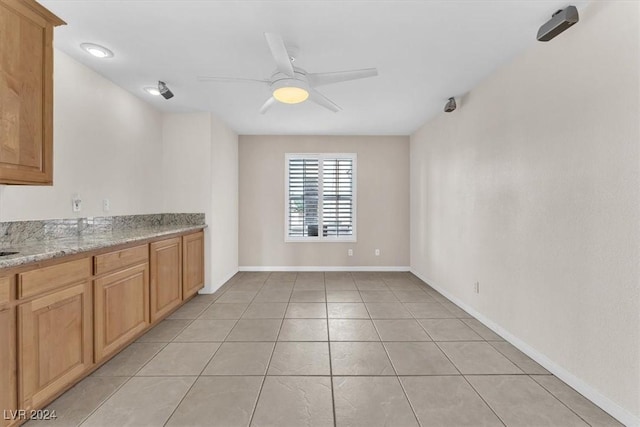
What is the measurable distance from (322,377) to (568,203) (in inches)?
85.2

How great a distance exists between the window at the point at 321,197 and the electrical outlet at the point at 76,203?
3.27 metres

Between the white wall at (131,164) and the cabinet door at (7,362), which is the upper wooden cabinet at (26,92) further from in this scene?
the cabinet door at (7,362)

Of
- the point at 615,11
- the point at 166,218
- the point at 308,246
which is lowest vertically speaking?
the point at 308,246

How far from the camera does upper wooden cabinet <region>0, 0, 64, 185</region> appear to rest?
68.9 inches

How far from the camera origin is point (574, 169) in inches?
80.4

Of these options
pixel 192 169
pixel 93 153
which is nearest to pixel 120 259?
pixel 93 153

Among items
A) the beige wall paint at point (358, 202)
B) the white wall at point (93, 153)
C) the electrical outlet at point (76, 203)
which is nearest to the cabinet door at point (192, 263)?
the white wall at point (93, 153)

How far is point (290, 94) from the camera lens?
245 centimetres

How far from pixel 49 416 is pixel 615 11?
13.8 ft

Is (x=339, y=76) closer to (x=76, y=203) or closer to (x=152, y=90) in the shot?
(x=152, y=90)

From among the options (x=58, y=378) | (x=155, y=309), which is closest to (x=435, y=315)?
(x=155, y=309)

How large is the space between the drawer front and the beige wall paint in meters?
4.02

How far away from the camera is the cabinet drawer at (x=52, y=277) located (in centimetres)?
162

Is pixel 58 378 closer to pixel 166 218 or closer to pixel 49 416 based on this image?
pixel 49 416
